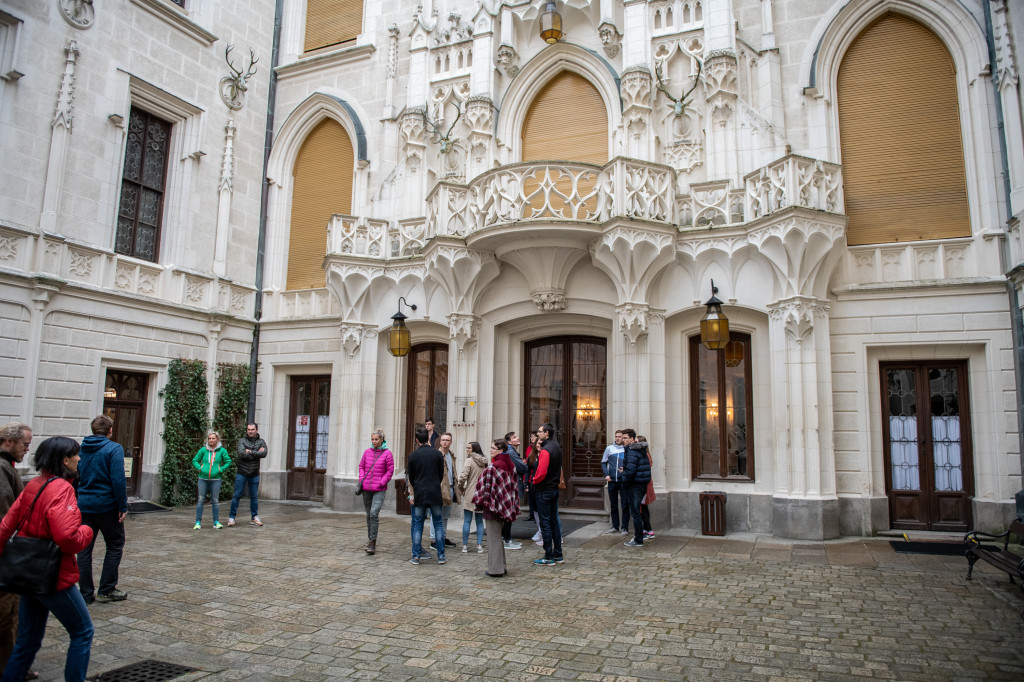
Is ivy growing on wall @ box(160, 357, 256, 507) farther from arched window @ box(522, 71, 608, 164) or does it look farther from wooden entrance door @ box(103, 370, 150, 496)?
arched window @ box(522, 71, 608, 164)

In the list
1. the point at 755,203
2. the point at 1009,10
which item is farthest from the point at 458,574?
the point at 1009,10

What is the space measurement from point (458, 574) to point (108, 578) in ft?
12.5

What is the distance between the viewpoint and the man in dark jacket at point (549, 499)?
892 centimetres

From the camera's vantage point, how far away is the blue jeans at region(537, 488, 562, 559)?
8.91 m

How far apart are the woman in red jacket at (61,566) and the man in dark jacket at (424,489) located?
15.8ft

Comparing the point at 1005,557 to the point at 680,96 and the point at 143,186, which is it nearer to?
the point at 680,96

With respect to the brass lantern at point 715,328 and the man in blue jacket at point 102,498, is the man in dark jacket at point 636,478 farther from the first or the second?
the man in blue jacket at point 102,498

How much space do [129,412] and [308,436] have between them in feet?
12.8

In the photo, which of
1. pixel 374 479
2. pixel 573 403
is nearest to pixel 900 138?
pixel 573 403

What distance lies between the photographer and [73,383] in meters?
12.9

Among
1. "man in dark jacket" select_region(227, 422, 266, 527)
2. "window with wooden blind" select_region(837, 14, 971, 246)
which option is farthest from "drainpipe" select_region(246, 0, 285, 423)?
"window with wooden blind" select_region(837, 14, 971, 246)

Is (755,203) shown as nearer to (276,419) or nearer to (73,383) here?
(276,419)

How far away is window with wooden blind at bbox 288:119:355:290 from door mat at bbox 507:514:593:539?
8.10 m

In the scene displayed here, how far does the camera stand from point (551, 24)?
552 inches
